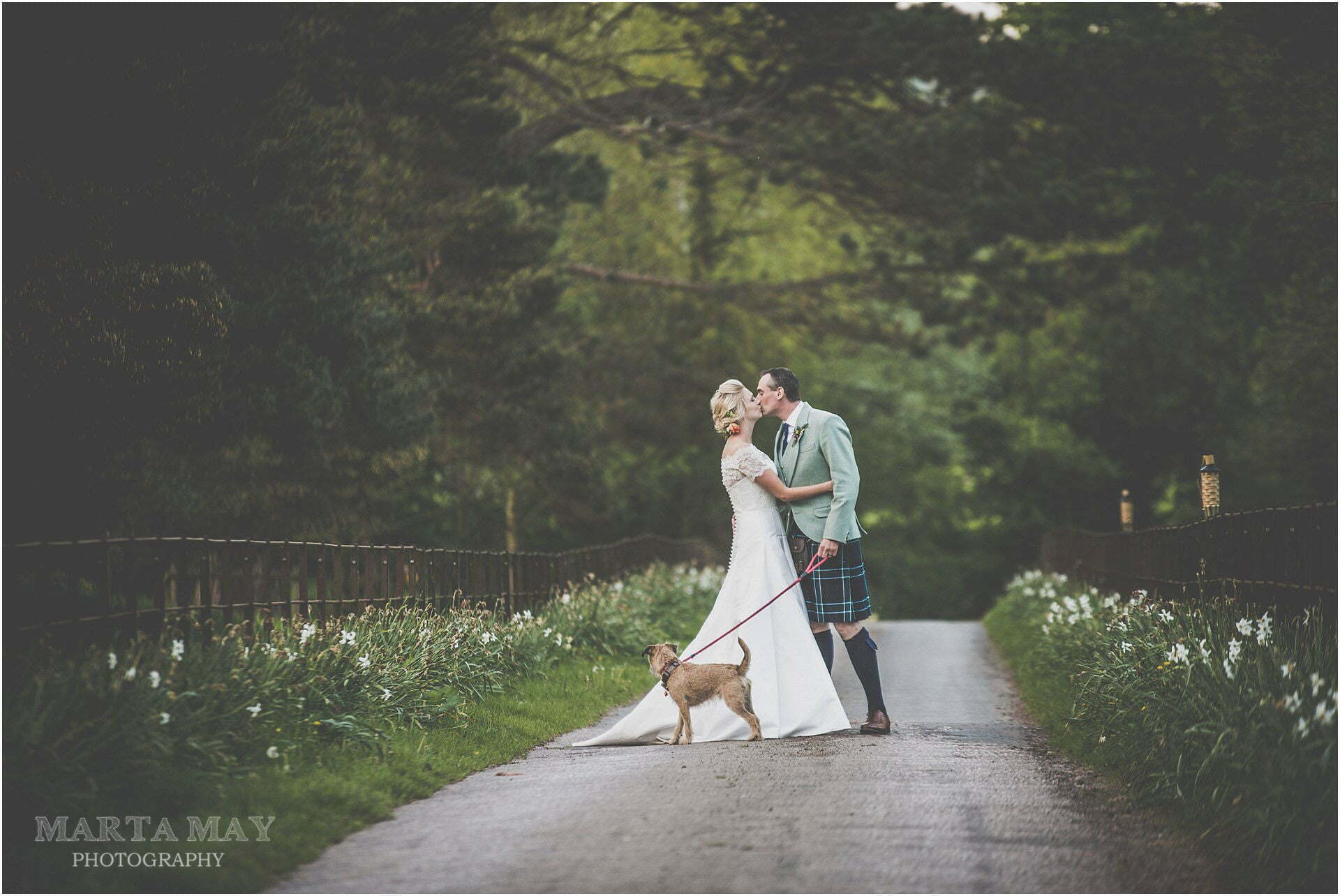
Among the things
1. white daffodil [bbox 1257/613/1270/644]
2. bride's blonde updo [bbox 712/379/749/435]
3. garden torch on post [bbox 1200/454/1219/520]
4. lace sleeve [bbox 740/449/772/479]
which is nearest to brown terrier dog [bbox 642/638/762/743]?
lace sleeve [bbox 740/449/772/479]

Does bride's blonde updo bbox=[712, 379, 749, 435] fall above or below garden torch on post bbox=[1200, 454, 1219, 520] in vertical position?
above

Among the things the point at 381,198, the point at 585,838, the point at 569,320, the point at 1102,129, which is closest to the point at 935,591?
the point at 569,320

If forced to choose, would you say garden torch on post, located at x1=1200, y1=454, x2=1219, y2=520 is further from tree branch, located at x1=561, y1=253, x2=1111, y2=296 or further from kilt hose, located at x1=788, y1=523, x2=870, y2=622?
tree branch, located at x1=561, y1=253, x2=1111, y2=296

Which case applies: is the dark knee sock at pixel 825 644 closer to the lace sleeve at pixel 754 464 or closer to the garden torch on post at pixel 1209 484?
the lace sleeve at pixel 754 464

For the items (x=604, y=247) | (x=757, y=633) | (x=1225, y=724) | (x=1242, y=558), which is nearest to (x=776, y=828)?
(x=1225, y=724)

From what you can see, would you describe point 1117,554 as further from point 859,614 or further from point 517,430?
point 517,430

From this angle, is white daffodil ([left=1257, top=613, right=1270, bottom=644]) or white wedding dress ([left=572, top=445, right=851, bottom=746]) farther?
white wedding dress ([left=572, top=445, right=851, bottom=746])

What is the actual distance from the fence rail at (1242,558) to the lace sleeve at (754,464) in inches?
117

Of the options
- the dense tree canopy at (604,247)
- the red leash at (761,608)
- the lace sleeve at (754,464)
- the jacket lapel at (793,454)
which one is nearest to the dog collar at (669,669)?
the red leash at (761,608)

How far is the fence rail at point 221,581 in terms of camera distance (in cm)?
724

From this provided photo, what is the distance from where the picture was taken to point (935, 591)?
168 feet

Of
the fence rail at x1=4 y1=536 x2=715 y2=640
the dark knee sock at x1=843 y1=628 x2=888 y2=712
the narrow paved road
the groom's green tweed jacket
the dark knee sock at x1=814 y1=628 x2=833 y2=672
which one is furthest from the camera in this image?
the dark knee sock at x1=814 y1=628 x2=833 y2=672

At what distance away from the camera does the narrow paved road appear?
19.1 feet

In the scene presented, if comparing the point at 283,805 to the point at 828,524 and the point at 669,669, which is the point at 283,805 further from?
the point at 828,524
